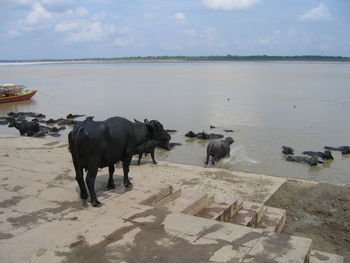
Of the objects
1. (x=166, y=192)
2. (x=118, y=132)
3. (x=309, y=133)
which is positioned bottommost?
(x=309, y=133)

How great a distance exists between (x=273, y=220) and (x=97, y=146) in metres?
3.63

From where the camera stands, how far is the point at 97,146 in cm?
591

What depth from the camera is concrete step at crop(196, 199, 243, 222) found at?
20.8 ft

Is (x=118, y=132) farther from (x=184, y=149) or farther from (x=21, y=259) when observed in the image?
(x=184, y=149)

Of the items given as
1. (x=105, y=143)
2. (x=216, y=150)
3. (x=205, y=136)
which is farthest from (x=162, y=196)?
(x=205, y=136)

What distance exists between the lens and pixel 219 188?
956 cm

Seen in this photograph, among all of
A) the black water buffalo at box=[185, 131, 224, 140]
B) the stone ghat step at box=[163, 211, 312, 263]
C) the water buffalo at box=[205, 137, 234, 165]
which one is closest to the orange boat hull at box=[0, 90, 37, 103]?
the black water buffalo at box=[185, 131, 224, 140]

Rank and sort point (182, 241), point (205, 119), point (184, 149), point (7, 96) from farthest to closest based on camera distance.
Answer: point (7, 96)
point (205, 119)
point (184, 149)
point (182, 241)

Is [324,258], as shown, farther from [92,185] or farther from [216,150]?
[216,150]

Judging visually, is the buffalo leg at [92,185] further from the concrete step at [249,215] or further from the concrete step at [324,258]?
the concrete step at [324,258]

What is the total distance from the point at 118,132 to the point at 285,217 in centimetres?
398

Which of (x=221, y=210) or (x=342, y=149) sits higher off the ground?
(x=221, y=210)

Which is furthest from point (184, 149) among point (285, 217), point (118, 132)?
point (118, 132)

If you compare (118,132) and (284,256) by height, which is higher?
(118,132)
